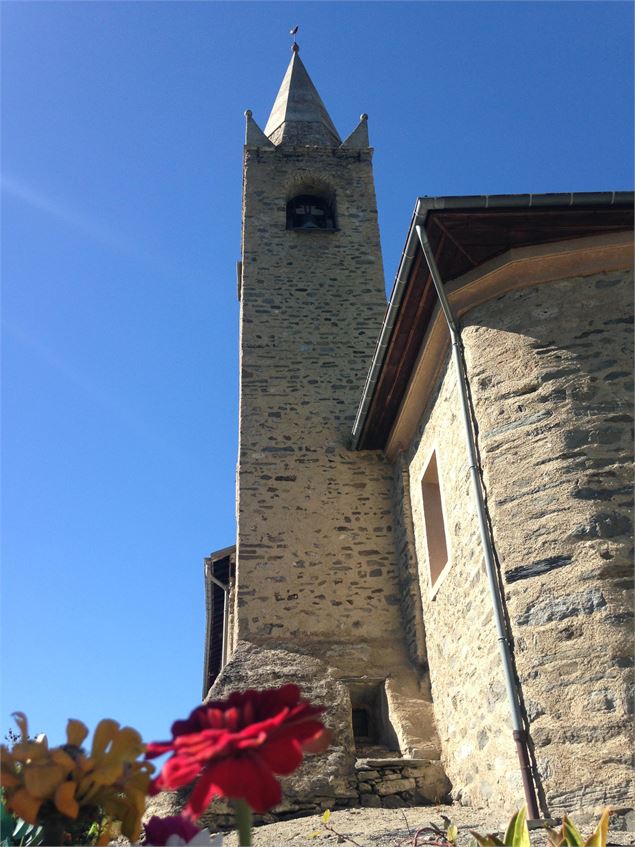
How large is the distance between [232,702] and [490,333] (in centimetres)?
556

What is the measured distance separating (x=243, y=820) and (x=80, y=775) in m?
0.37

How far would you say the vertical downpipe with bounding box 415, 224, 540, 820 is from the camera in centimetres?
486

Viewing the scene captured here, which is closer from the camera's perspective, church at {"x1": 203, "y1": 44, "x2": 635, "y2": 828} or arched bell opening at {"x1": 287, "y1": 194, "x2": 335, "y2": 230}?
church at {"x1": 203, "y1": 44, "x2": 635, "y2": 828}

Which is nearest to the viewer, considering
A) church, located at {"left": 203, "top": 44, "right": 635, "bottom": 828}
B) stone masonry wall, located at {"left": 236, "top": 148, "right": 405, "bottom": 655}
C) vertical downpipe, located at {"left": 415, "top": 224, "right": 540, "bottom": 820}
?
vertical downpipe, located at {"left": 415, "top": 224, "right": 540, "bottom": 820}

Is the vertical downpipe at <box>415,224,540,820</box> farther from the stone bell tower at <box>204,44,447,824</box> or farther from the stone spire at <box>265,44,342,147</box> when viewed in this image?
the stone spire at <box>265,44,342,147</box>

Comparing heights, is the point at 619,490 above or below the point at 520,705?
above

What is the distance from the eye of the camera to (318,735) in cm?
120

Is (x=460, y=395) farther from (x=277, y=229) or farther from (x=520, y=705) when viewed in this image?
(x=277, y=229)

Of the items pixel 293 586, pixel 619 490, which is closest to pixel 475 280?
pixel 619 490

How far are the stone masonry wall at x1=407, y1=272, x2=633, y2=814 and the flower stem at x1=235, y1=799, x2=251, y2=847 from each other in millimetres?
4061

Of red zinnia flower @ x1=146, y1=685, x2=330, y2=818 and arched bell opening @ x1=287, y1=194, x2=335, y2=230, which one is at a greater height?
→ arched bell opening @ x1=287, y1=194, x2=335, y2=230

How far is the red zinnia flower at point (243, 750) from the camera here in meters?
1.12

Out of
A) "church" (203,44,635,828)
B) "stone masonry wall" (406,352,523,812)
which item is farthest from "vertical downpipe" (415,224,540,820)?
"stone masonry wall" (406,352,523,812)

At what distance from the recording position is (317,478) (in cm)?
945
